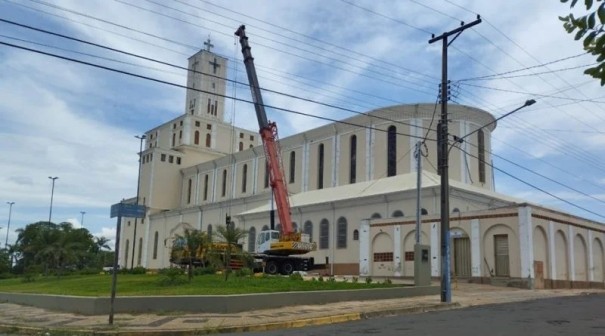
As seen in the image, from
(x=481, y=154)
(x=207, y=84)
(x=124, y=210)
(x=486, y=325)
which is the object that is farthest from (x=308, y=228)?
(x=207, y=84)

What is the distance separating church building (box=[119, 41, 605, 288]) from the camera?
109 feet

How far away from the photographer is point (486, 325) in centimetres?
1308

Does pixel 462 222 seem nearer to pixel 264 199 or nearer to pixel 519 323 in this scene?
pixel 519 323

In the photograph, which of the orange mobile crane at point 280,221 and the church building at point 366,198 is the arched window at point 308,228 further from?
the orange mobile crane at point 280,221

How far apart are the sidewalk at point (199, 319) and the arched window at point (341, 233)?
25980 mm

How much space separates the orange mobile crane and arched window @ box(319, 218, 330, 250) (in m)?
11.6

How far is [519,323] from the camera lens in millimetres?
13398

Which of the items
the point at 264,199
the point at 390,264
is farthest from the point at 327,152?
the point at 390,264

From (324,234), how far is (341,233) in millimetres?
2062

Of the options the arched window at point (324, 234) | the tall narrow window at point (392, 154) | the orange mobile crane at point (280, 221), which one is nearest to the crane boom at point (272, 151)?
the orange mobile crane at point (280, 221)

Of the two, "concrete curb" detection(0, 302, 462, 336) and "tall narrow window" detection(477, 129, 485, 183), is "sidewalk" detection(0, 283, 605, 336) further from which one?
"tall narrow window" detection(477, 129, 485, 183)

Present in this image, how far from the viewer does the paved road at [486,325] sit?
1184 cm

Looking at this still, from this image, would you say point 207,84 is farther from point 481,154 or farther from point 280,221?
point 280,221

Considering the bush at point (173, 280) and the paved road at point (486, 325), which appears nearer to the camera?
the paved road at point (486, 325)
